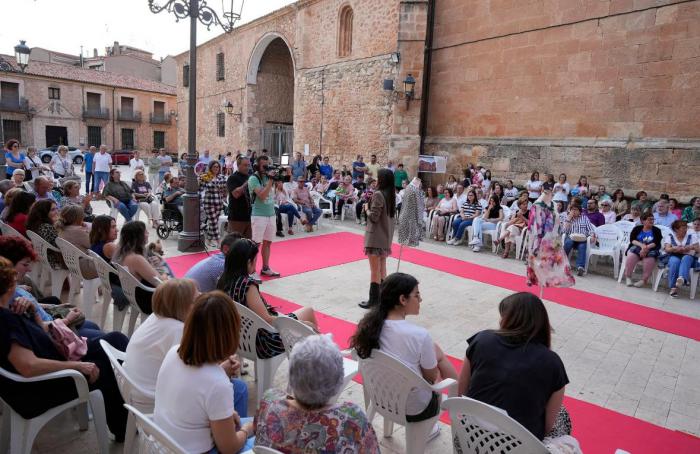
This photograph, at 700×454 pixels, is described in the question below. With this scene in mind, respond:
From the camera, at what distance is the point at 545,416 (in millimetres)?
2119

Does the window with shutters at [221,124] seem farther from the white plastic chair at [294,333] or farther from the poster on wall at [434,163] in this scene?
the white plastic chair at [294,333]

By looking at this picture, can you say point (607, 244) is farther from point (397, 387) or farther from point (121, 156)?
point (121, 156)

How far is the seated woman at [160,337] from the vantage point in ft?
7.47

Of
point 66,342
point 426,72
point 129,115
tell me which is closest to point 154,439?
point 66,342

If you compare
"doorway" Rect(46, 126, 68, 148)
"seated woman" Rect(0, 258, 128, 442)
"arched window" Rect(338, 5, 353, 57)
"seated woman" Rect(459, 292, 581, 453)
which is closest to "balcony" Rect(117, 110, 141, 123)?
"doorway" Rect(46, 126, 68, 148)

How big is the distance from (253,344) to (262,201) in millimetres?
3219

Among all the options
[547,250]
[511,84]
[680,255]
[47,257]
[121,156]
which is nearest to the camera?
[47,257]

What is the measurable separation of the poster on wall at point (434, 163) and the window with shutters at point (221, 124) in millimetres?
13984

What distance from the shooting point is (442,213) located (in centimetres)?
957

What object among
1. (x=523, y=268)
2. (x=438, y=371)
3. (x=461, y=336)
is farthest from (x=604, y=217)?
(x=438, y=371)

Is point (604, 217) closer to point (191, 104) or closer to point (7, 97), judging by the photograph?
point (191, 104)

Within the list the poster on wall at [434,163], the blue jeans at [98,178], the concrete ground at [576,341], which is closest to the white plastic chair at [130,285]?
the concrete ground at [576,341]

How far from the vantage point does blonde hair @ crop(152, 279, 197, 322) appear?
2338mm

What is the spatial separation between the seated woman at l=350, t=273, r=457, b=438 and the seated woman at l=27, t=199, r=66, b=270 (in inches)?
128
